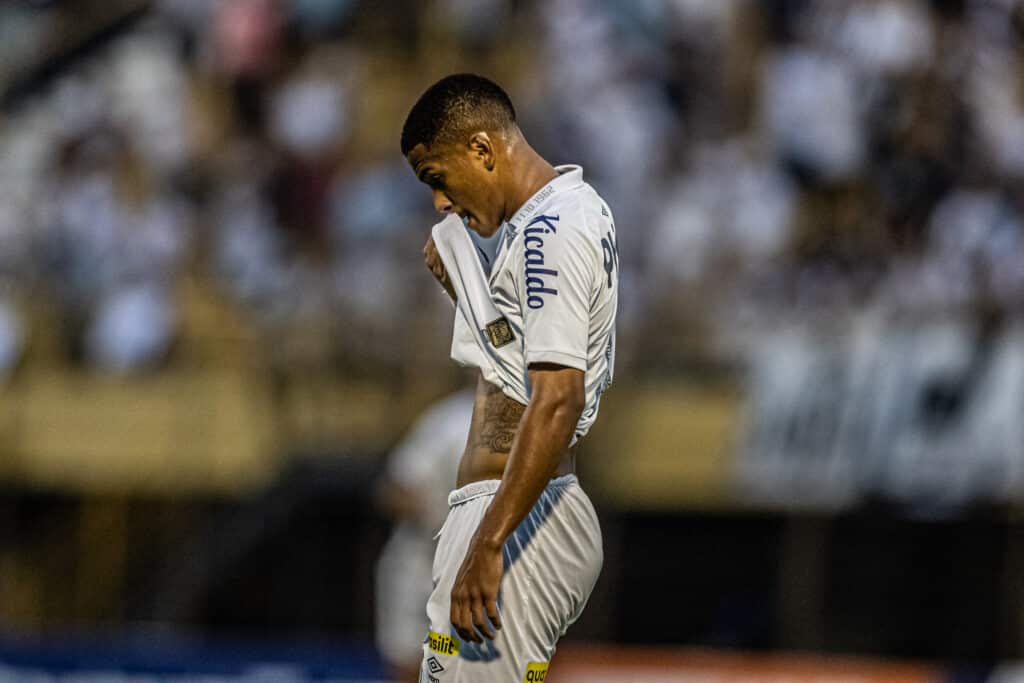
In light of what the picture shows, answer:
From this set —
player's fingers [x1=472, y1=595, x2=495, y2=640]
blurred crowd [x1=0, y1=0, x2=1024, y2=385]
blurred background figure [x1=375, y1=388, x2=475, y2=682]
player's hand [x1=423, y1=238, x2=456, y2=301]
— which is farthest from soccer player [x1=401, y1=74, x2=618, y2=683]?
blurred crowd [x1=0, y1=0, x2=1024, y2=385]

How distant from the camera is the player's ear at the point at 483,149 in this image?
4590 mm

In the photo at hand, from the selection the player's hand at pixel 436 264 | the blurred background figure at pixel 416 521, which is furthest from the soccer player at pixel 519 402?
the blurred background figure at pixel 416 521

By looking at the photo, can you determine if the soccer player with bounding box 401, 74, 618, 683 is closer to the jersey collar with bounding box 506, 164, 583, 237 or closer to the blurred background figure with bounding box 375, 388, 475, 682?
the jersey collar with bounding box 506, 164, 583, 237

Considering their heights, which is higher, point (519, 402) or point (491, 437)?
point (519, 402)

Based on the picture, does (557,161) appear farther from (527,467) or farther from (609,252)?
(527,467)

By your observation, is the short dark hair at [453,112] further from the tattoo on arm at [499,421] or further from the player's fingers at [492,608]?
the player's fingers at [492,608]

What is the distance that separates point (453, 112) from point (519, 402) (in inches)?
31.0

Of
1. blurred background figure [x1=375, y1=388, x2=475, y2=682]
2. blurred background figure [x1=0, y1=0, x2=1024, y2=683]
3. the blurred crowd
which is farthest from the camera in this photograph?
the blurred crowd

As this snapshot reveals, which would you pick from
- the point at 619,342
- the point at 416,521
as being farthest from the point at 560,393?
the point at 619,342

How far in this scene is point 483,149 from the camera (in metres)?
4.61

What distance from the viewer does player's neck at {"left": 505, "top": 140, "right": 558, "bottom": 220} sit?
467 cm

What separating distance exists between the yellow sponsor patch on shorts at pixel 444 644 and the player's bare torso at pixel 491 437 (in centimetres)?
43

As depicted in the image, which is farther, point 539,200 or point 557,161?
point 557,161

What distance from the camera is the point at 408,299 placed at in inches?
464
